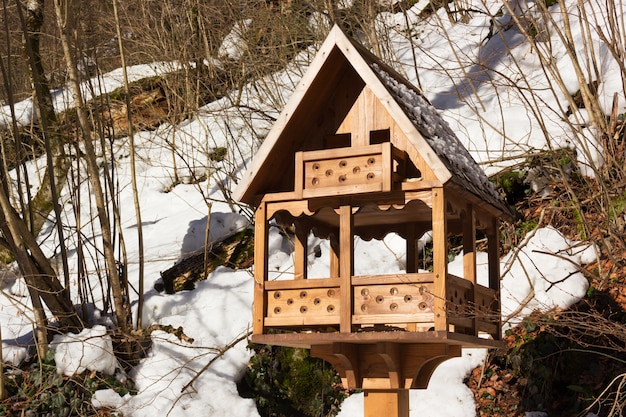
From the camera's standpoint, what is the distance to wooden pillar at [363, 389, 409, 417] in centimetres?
495

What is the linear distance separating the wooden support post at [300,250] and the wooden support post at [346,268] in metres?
0.74

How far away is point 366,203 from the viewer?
480 centimetres

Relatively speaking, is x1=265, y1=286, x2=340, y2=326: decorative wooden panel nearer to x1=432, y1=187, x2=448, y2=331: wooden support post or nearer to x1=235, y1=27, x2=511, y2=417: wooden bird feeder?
x1=235, y1=27, x2=511, y2=417: wooden bird feeder

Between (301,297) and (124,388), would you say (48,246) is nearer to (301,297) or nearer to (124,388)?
(124,388)

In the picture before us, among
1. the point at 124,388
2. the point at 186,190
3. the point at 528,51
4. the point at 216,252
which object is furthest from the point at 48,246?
the point at 528,51

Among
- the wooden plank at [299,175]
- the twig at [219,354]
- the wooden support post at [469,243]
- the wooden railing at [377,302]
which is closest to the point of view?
the wooden railing at [377,302]

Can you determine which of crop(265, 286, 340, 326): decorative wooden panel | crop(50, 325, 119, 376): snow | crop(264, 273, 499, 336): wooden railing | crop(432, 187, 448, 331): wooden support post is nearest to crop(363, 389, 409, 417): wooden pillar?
crop(264, 273, 499, 336): wooden railing

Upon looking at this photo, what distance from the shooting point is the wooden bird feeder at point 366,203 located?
446 centimetres

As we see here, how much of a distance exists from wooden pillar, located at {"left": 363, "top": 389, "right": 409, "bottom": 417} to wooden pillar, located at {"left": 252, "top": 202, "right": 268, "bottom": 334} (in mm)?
855

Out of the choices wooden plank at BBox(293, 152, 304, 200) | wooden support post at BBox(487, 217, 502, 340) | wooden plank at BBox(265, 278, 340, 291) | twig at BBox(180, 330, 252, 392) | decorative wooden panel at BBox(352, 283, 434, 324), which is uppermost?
wooden plank at BBox(293, 152, 304, 200)

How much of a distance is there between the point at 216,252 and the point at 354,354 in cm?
465

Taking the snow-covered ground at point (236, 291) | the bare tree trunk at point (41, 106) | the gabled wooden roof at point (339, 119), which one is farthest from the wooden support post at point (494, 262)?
the bare tree trunk at point (41, 106)

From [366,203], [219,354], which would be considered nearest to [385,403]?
[366,203]

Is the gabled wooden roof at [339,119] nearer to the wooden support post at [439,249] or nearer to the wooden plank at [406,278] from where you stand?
the wooden support post at [439,249]
